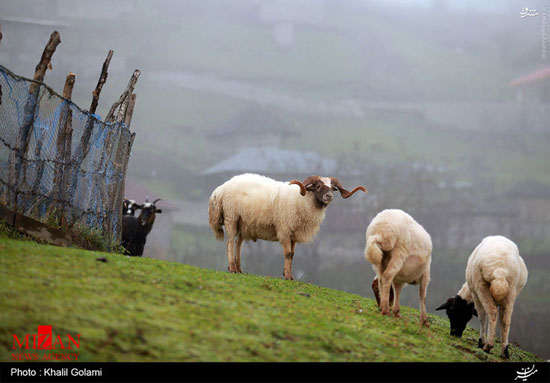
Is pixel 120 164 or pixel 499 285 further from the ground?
pixel 120 164

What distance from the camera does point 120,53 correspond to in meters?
102

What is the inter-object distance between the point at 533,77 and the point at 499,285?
7310 cm

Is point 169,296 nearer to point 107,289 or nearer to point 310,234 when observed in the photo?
point 107,289

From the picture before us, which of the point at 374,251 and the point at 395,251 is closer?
the point at 374,251

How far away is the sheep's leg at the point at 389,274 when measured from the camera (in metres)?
9.17

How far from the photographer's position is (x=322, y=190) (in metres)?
12.1

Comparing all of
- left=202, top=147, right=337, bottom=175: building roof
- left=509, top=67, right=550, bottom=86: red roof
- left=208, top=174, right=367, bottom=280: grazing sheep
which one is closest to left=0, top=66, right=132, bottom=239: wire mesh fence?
left=208, top=174, right=367, bottom=280: grazing sheep

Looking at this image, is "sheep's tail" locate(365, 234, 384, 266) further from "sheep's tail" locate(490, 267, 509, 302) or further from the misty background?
the misty background

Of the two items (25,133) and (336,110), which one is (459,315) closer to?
(25,133)

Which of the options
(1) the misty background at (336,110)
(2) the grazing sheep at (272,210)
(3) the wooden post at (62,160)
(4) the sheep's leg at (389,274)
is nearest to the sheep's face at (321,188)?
(2) the grazing sheep at (272,210)

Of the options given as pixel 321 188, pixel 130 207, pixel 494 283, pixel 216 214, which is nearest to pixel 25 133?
pixel 216 214

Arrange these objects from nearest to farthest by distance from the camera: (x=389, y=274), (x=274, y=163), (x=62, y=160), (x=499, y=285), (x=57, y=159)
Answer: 1. (x=499, y=285)
2. (x=389, y=274)
3. (x=57, y=159)
4. (x=62, y=160)
5. (x=274, y=163)

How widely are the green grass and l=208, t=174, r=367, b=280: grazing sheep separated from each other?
3.24 m

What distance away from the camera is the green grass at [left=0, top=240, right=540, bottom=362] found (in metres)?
5.73
